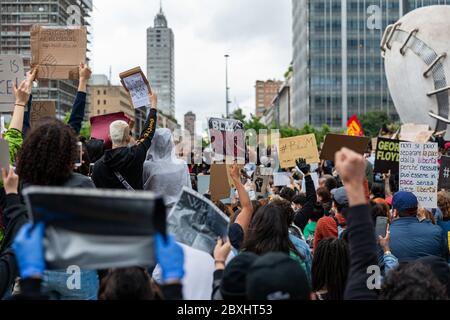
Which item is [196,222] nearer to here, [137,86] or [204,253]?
[204,253]

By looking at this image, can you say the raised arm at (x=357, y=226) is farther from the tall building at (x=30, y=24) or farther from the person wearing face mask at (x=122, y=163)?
the tall building at (x=30, y=24)

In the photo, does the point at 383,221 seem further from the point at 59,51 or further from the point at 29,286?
the point at 29,286

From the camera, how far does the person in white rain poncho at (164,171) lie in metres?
5.52

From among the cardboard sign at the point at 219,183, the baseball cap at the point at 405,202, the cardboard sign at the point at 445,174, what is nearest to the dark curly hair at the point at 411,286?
the baseball cap at the point at 405,202

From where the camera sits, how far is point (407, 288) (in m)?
2.74

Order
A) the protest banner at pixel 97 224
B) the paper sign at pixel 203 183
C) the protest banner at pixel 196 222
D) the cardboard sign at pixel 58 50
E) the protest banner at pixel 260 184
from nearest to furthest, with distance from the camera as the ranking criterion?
the protest banner at pixel 97 224 → the protest banner at pixel 196 222 → the cardboard sign at pixel 58 50 → the paper sign at pixel 203 183 → the protest banner at pixel 260 184

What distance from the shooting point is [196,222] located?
11.6ft

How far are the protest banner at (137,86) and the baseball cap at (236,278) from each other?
3.17 metres

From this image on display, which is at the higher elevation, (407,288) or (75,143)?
(75,143)

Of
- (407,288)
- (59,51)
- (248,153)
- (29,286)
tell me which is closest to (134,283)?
(29,286)

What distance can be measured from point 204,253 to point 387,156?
7.32 metres

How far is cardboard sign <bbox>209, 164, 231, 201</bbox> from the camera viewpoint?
8.07m

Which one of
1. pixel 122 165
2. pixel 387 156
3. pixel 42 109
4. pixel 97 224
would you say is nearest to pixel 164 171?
pixel 122 165
